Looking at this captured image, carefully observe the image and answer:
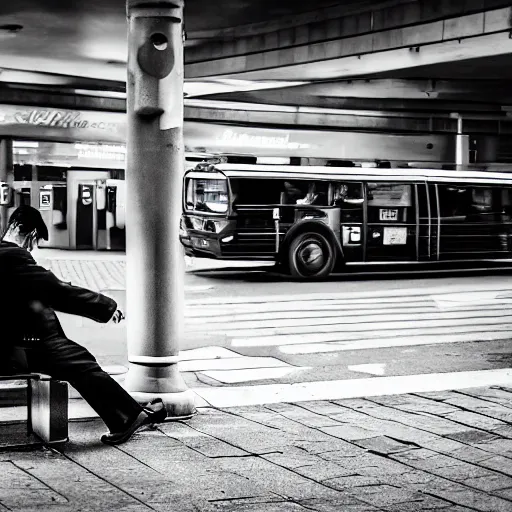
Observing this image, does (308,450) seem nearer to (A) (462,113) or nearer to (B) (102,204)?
(B) (102,204)

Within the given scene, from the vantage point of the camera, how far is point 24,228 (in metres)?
6.71

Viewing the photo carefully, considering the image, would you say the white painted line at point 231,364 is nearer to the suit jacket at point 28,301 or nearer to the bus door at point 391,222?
the suit jacket at point 28,301

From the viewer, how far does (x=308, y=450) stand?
6.44 meters

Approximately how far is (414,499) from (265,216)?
15597 millimetres

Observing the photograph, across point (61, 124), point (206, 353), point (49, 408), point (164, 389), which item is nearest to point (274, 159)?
point (61, 124)

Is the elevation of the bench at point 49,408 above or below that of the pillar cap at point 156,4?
below

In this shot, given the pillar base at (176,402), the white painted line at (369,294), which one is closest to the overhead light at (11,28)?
the white painted line at (369,294)

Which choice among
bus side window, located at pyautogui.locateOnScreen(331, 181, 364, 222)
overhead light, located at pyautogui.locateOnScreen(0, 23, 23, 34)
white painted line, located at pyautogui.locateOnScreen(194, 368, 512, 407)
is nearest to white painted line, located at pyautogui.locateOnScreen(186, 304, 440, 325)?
white painted line, located at pyautogui.locateOnScreen(194, 368, 512, 407)

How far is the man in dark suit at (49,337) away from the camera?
6.52m

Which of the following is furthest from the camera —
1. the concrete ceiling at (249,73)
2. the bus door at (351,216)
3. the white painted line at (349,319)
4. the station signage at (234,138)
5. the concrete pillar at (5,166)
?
the station signage at (234,138)

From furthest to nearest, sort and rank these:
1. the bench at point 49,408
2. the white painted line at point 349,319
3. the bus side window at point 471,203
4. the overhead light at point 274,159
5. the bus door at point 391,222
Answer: the overhead light at point 274,159, the bus side window at point 471,203, the bus door at point 391,222, the white painted line at point 349,319, the bench at point 49,408

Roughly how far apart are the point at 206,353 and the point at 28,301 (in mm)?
4350

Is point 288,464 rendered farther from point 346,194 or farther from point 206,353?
point 346,194

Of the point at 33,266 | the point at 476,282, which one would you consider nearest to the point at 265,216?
the point at 476,282
